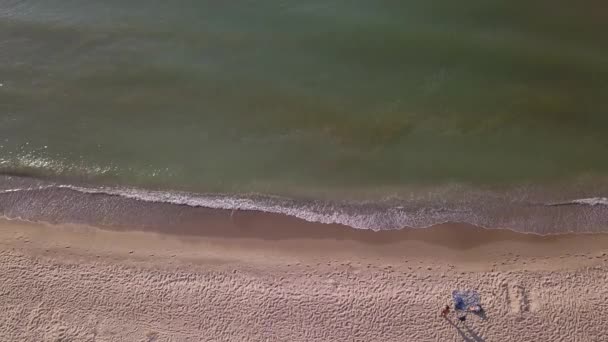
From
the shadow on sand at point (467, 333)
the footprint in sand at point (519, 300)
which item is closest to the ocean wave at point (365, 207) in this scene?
the footprint in sand at point (519, 300)

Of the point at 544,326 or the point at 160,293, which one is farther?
the point at 160,293

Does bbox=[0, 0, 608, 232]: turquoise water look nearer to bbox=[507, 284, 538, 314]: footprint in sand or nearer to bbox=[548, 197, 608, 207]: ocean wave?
→ bbox=[548, 197, 608, 207]: ocean wave

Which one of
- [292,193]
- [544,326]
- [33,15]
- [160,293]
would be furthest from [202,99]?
[544,326]

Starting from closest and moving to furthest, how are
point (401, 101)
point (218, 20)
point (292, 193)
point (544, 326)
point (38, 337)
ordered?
point (544, 326), point (38, 337), point (292, 193), point (401, 101), point (218, 20)

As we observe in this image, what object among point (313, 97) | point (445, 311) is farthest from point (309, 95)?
point (445, 311)

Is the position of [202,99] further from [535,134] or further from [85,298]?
[535,134]

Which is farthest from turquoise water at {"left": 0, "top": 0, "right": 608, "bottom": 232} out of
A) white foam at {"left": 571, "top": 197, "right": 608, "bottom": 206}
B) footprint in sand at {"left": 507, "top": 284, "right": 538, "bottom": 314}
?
footprint in sand at {"left": 507, "top": 284, "right": 538, "bottom": 314}

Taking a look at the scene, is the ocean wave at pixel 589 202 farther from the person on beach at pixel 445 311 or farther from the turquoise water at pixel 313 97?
the person on beach at pixel 445 311
